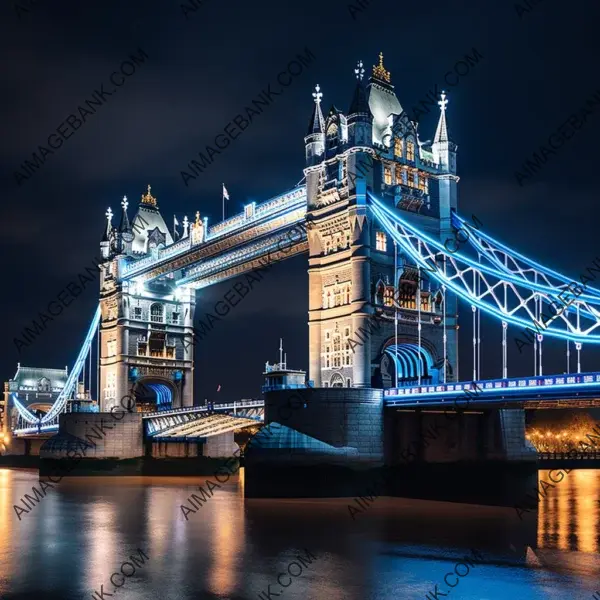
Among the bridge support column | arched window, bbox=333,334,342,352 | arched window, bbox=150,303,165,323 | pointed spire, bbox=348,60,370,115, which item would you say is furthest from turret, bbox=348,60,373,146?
arched window, bbox=150,303,165,323

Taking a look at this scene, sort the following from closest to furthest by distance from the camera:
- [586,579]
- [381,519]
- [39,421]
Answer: [586,579] < [381,519] < [39,421]

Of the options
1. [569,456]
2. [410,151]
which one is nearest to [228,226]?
[410,151]

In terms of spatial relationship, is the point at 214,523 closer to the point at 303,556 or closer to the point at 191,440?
the point at 303,556

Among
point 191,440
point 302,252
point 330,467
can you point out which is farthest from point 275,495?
point 191,440

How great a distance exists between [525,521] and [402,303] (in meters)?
14.4

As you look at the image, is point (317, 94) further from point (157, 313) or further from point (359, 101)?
point (157, 313)

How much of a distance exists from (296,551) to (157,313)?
47.8 metres

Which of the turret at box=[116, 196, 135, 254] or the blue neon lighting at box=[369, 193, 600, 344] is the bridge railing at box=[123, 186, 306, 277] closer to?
the turret at box=[116, 196, 135, 254]

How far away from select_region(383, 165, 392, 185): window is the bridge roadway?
1019cm

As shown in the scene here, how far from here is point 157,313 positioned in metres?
70.1

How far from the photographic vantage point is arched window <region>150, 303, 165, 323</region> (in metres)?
69.7

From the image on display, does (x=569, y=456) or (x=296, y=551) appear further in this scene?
(x=569, y=456)

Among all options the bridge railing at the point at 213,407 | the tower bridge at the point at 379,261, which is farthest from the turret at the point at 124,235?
the tower bridge at the point at 379,261

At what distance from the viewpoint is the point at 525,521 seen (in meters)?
31.3
